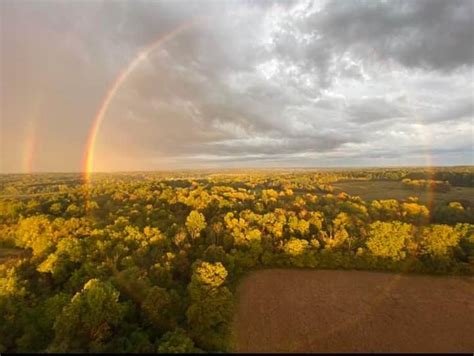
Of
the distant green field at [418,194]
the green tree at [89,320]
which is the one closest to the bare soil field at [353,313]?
the green tree at [89,320]

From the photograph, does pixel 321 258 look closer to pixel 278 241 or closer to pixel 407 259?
pixel 278 241

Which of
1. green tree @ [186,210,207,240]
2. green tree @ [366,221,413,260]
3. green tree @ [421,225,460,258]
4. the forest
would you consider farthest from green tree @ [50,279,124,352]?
green tree @ [421,225,460,258]

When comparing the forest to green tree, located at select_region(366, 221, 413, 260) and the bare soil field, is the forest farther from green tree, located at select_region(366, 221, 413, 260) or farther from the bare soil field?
the bare soil field

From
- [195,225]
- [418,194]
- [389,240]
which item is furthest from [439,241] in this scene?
[418,194]

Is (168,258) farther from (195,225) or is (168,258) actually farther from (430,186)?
(430,186)

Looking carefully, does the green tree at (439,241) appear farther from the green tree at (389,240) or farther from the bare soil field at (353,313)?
the bare soil field at (353,313)

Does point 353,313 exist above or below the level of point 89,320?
below

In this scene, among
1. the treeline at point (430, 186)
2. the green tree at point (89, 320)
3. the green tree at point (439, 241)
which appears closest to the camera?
the green tree at point (89, 320)
